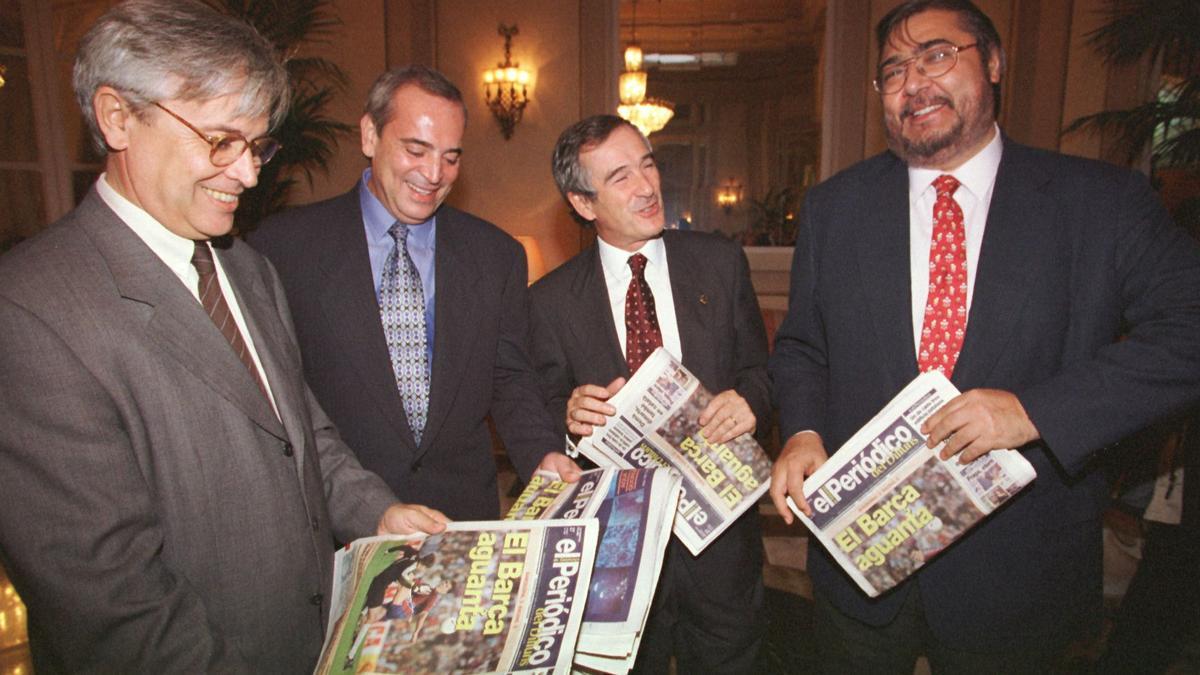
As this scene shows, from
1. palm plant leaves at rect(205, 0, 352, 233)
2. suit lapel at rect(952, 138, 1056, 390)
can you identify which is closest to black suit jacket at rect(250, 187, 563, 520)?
suit lapel at rect(952, 138, 1056, 390)

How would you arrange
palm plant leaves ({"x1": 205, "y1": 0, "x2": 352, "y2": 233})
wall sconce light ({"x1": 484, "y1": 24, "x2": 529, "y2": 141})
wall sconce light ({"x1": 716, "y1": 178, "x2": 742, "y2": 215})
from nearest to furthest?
1. palm plant leaves ({"x1": 205, "y1": 0, "x2": 352, "y2": 233})
2. wall sconce light ({"x1": 484, "y1": 24, "x2": 529, "y2": 141})
3. wall sconce light ({"x1": 716, "y1": 178, "x2": 742, "y2": 215})

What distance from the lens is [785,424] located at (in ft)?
4.64

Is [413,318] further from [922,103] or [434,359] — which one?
[922,103]

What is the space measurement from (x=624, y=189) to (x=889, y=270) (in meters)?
0.76

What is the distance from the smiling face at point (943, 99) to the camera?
126 cm

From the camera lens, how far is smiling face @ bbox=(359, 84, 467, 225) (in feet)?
5.58

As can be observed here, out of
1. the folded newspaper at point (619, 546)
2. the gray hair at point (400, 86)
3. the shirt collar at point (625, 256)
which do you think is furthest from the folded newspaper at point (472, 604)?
the gray hair at point (400, 86)

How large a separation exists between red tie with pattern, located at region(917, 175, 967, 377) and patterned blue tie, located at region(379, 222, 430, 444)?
1.20 metres

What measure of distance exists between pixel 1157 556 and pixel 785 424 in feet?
4.86

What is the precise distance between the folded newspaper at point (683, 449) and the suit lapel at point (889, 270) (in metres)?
0.37

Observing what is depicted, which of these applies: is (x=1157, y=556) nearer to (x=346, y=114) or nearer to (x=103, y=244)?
(x=103, y=244)

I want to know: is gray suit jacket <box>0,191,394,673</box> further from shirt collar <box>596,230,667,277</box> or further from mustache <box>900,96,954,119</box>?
mustache <box>900,96,954,119</box>

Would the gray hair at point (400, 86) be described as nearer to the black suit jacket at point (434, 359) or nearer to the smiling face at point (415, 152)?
the smiling face at point (415, 152)

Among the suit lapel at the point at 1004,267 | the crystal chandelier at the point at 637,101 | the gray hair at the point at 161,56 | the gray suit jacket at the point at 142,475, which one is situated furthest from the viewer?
the crystal chandelier at the point at 637,101
